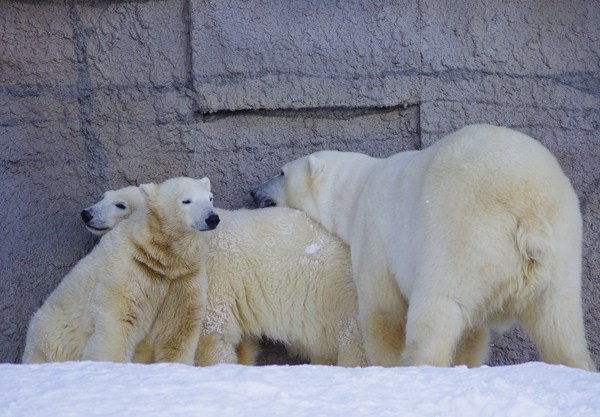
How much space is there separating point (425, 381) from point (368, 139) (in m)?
2.43

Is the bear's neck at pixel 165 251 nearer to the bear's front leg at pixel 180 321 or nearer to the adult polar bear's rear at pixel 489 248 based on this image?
the bear's front leg at pixel 180 321

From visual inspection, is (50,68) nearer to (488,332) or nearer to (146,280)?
(146,280)

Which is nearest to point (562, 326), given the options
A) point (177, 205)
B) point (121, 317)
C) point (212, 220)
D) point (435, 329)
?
point (435, 329)

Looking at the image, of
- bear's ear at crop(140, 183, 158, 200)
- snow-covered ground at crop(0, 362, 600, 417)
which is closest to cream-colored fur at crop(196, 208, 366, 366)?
bear's ear at crop(140, 183, 158, 200)

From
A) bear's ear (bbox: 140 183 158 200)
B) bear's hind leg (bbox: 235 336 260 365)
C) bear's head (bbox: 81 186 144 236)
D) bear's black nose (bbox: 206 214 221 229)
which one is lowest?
bear's hind leg (bbox: 235 336 260 365)

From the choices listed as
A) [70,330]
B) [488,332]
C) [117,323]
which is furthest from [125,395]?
[488,332]

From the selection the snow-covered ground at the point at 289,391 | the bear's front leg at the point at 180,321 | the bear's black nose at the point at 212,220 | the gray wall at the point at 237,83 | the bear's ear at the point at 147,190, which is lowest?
the bear's front leg at the point at 180,321

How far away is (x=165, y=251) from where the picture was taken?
3275mm

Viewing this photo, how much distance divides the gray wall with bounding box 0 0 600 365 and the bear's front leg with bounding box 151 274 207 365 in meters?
1.11

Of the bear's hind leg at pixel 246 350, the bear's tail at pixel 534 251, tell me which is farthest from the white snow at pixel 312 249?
the bear's tail at pixel 534 251

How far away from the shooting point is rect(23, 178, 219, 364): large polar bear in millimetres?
3178

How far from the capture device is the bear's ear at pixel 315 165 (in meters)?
3.84

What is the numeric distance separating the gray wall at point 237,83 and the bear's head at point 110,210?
37 cm

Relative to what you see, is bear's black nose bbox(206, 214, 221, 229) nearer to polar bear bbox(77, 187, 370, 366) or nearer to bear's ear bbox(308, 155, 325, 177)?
polar bear bbox(77, 187, 370, 366)
